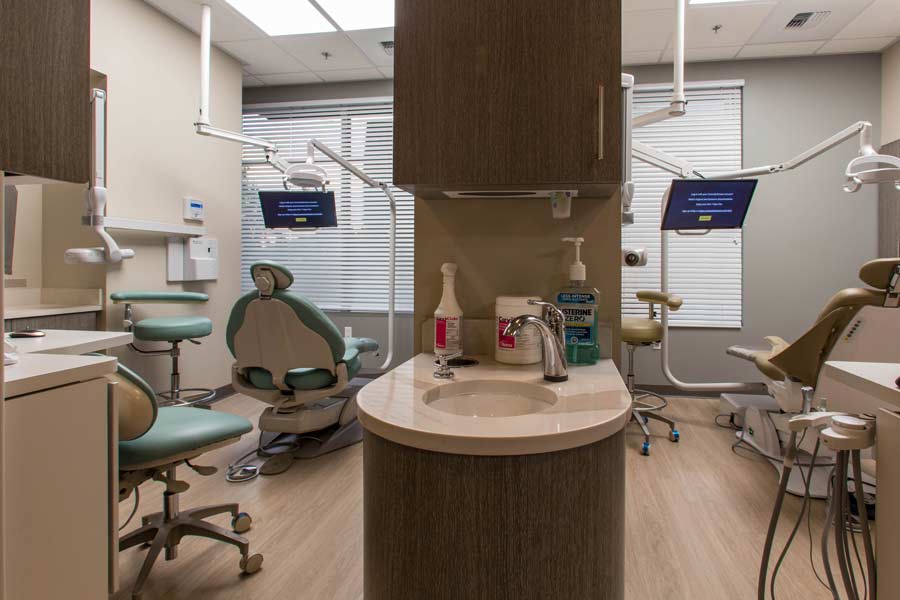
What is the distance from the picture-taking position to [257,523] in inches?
80.6

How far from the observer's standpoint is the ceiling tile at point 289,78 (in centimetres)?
434

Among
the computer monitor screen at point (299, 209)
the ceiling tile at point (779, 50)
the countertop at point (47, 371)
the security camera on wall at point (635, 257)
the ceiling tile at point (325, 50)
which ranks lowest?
the countertop at point (47, 371)

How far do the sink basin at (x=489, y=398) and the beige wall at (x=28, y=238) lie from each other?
3.03 m

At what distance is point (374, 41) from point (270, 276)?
7.38ft

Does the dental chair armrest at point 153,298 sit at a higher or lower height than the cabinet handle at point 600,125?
lower

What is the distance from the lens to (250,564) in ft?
5.64

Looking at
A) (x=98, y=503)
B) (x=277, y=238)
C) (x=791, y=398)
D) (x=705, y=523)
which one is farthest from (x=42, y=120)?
(x=277, y=238)

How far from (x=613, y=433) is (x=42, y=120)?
3.93ft

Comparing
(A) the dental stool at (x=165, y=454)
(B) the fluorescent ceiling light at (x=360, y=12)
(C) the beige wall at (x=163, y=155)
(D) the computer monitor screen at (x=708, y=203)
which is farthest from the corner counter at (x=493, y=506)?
(B) the fluorescent ceiling light at (x=360, y=12)

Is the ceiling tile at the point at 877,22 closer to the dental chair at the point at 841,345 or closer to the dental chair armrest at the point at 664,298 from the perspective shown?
the dental chair armrest at the point at 664,298

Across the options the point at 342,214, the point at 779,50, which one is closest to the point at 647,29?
the point at 779,50

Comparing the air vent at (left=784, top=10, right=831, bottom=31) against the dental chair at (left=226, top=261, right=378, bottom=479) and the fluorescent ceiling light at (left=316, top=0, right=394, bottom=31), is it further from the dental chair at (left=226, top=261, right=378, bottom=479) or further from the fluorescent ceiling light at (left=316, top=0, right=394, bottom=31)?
the dental chair at (left=226, top=261, right=378, bottom=479)

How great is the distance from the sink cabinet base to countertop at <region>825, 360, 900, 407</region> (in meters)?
0.38

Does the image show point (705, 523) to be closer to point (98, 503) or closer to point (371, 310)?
point (98, 503)
